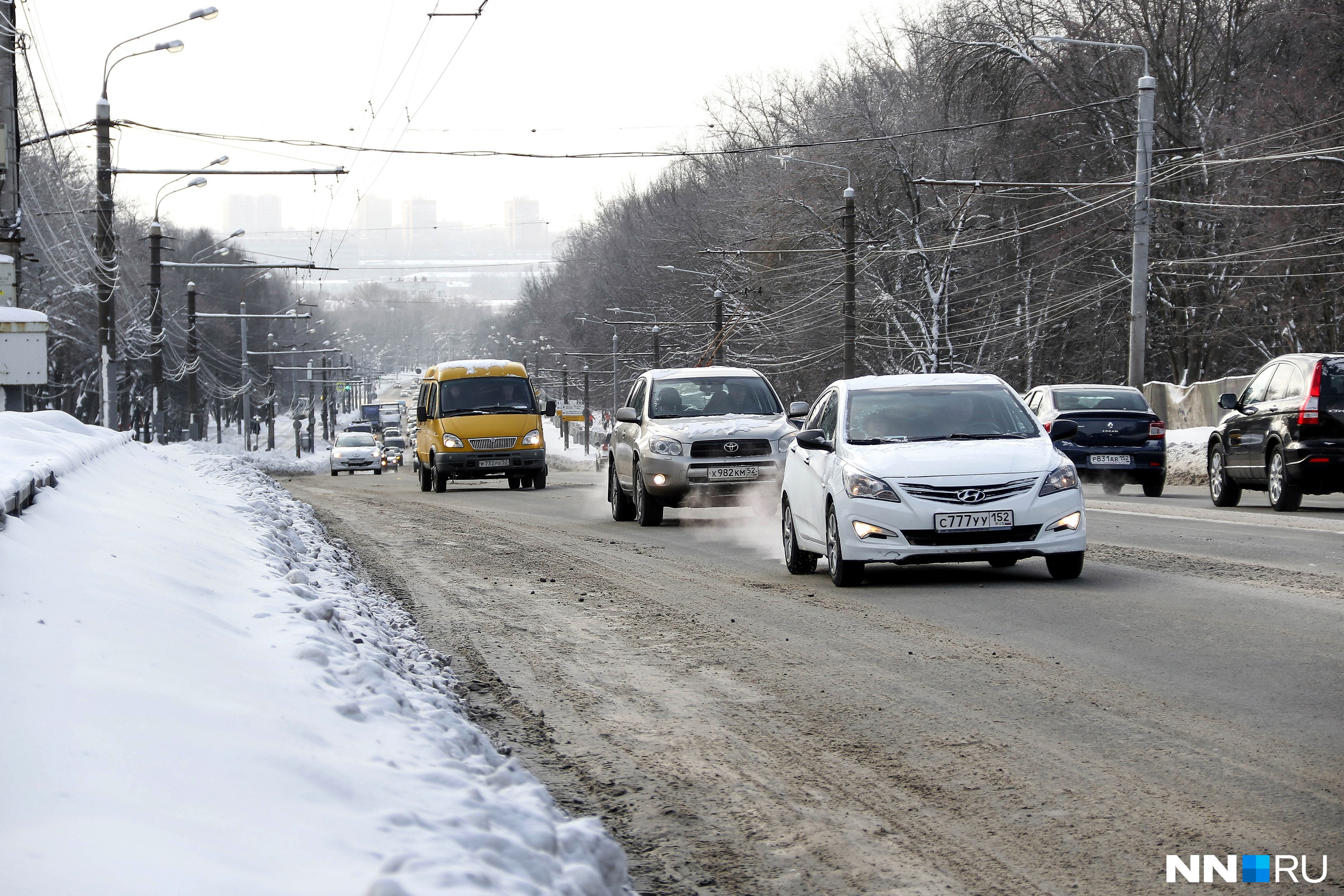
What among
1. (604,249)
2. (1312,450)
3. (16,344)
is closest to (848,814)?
(1312,450)

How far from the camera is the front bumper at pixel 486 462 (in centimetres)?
2788

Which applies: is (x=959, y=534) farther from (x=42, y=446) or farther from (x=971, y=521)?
(x=42, y=446)

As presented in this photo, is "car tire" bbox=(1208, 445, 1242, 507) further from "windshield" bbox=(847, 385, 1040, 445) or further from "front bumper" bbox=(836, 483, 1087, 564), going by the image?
"front bumper" bbox=(836, 483, 1087, 564)

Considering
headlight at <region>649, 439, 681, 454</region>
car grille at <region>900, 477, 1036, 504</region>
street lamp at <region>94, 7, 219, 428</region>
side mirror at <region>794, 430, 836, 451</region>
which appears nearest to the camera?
car grille at <region>900, 477, 1036, 504</region>

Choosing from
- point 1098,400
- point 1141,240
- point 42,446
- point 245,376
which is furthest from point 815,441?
point 245,376

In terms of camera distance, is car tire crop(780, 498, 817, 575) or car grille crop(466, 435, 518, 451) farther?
car grille crop(466, 435, 518, 451)

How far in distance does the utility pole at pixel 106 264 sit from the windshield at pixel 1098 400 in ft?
55.4

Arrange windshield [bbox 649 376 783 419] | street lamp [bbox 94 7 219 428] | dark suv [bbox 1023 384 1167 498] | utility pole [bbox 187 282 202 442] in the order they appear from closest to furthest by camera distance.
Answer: windshield [bbox 649 376 783 419] → dark suv [bbox 1023 384 1167 498] → street lamp [bbox 94 7 219 428] → utility pole [bbox 187 282 202 442]

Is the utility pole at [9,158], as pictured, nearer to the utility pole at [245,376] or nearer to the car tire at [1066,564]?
the utility pole at [245,376]

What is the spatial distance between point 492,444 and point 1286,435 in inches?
581

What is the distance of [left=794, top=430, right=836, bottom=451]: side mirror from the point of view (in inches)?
448

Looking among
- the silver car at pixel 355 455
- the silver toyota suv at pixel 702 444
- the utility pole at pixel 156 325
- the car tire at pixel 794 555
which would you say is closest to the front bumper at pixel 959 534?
the car tire at pixel 794 555

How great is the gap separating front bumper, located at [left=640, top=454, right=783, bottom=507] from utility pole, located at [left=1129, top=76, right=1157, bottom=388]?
14.4 metres

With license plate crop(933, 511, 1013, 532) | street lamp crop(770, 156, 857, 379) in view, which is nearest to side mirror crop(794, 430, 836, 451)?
license plate crop(933, 511, 1013, 532)
